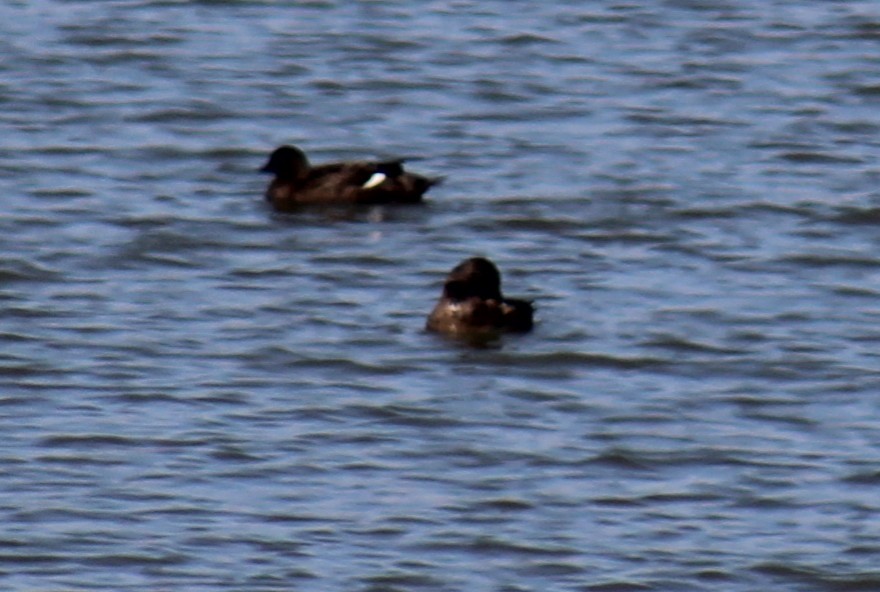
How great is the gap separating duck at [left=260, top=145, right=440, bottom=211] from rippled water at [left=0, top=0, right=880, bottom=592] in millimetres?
135

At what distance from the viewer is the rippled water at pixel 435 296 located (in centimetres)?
920

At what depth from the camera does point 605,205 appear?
15.1 metres

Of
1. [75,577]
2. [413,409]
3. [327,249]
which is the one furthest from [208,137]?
[75,577]

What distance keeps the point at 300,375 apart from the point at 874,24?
35.6 feet

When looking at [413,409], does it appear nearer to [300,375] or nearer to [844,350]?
[300,375]

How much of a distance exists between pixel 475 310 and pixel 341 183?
3.32m

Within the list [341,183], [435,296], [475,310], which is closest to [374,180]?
[341,183]

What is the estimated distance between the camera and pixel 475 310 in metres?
12.2

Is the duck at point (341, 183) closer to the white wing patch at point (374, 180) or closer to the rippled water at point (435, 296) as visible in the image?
the white wing patch at point (374, 180)

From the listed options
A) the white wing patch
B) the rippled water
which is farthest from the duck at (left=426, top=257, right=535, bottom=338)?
the white wing patch

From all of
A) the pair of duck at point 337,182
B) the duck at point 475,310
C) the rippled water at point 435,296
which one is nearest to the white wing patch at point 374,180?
the pair of duck at point 337,182

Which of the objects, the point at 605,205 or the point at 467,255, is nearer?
the point at 467,255

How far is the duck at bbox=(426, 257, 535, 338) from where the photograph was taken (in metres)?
12.2

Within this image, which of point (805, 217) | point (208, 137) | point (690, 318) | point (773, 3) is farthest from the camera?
point (773, 3)
